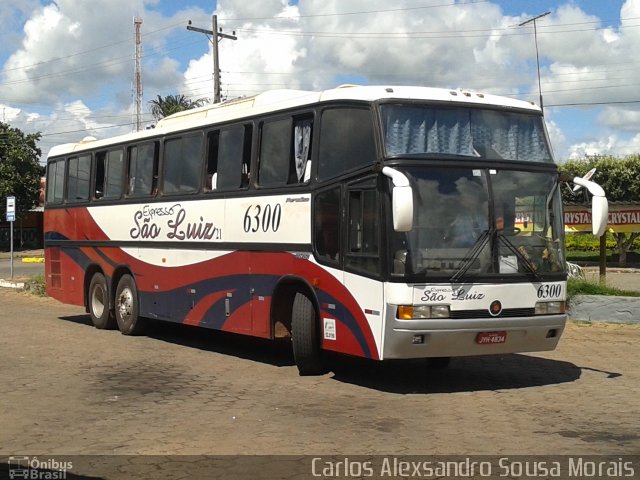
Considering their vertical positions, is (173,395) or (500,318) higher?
(500,318)

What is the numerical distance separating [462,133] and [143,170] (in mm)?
6649

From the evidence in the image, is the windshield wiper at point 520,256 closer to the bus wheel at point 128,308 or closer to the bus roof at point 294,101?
the bus roof at point 294,101

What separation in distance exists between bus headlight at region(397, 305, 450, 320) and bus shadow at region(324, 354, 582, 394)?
1.17m

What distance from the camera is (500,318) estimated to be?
30.7ft

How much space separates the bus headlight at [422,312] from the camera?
8945 millimetres

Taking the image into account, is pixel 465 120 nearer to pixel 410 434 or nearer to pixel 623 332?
pixel 410 434

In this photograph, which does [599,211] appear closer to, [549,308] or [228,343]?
[549,308]

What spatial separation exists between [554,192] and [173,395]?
5.00 meters

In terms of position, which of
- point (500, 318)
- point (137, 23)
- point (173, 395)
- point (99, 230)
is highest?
point (137, 23)

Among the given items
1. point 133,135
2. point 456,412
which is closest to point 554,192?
point 456,412

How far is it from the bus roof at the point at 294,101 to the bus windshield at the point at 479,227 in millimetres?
946

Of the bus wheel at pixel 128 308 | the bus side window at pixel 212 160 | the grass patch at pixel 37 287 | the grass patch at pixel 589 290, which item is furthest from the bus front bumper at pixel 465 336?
the grass patch at pixel 37 287

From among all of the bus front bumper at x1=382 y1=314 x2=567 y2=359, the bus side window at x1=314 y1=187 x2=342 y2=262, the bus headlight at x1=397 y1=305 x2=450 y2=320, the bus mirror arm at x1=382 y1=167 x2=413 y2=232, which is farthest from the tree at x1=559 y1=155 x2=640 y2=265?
the bus mirror arm at x1=382 y1=167 x2=413 y2=232

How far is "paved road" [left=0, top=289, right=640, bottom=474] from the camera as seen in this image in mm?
7211
